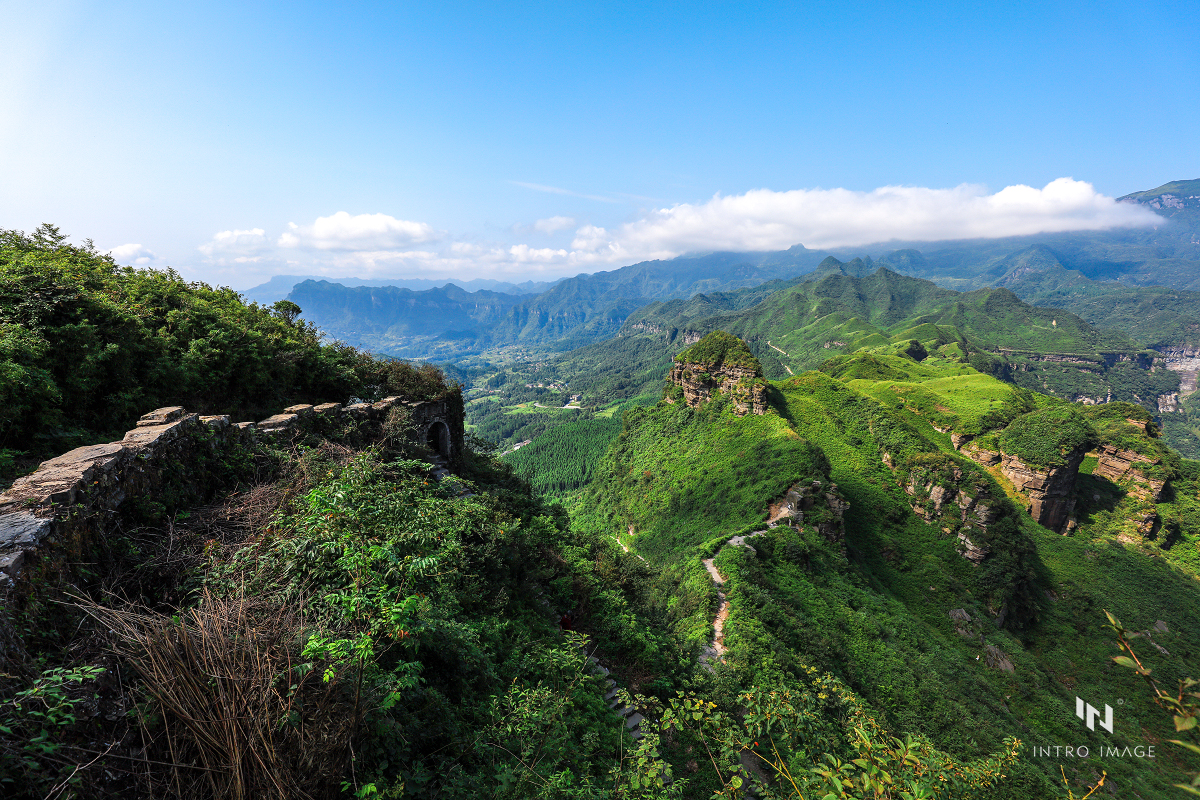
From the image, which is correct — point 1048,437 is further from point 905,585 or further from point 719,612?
point 719,612

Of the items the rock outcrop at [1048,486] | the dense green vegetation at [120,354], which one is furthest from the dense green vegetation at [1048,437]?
the dense green vegetation at [120,354]

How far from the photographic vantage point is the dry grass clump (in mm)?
5047

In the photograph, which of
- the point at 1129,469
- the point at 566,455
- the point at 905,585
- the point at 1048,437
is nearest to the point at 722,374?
the point at 905,585

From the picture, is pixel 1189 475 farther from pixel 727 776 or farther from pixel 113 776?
pixel 113 776

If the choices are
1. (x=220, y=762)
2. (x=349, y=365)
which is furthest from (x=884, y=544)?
(x=220, y=762)

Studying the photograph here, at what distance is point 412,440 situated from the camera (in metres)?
18.1

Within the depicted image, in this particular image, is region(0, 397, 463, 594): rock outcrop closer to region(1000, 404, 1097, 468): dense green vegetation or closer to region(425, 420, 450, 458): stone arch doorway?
region(425, 420, 450, 458): stone arch doorway

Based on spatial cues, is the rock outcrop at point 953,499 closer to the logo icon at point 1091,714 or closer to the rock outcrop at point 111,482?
the logo icon at point 1091,714

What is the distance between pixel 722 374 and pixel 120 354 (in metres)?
51.2

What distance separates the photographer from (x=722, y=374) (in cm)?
5562

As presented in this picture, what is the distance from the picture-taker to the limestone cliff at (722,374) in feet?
166

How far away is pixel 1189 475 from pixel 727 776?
66.0 meters

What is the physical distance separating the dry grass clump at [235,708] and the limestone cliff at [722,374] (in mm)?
48296

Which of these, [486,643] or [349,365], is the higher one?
[349,365]
